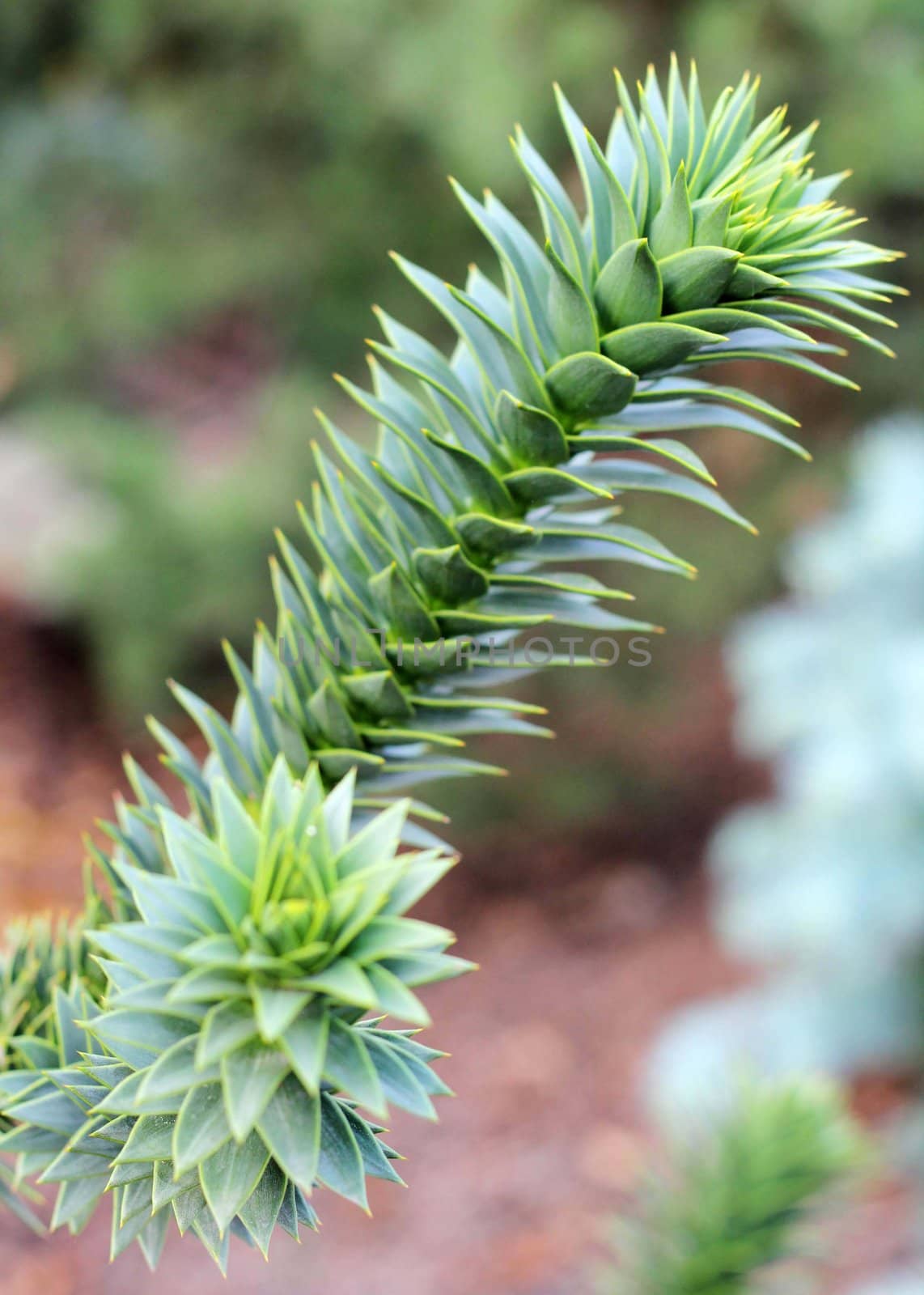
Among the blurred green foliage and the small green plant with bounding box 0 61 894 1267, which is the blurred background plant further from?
the small green plant with bounding box 0 61 894 1267

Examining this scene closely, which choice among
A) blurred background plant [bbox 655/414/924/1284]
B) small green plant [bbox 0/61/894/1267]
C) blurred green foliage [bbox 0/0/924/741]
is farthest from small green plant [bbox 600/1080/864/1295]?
blurred green foliage [bbox 0/0/924/741]

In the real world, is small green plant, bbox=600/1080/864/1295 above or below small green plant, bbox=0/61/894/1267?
below

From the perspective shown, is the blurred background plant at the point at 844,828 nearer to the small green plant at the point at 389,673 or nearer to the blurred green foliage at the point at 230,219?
the blurred green foliage at the point at 230,219

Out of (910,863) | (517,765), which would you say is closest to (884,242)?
(910,863)

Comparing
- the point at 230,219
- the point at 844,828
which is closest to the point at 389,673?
the point at 844,828

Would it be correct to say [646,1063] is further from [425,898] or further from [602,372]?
[602,372]
